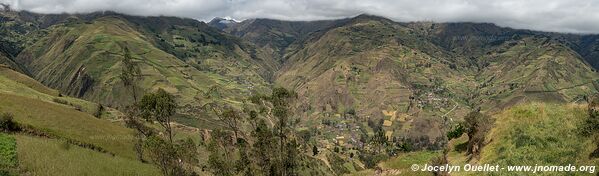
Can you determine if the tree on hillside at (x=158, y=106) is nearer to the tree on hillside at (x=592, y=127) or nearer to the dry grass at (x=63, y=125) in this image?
the dry grass at (x=63, y=125)

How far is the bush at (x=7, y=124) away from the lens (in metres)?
60.7

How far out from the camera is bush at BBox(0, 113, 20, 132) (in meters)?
60.7

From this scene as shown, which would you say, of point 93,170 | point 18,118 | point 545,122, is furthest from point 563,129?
point 18,118

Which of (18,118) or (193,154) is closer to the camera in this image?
(18,118)

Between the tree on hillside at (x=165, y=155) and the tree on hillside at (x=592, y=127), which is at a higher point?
the tree on hillside at (x=592, y=127)

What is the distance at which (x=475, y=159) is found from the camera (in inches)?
1879

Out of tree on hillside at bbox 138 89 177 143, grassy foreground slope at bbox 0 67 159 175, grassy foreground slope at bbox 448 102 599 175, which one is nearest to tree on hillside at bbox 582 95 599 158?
grassy foreground slope at bbox 448 102 599 175

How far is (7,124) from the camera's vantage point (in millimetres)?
62219

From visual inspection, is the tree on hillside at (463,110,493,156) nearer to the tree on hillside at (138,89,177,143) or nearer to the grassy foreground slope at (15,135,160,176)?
the grassy foreground slope at (15,135,160,176)

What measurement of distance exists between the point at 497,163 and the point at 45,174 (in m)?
39.0

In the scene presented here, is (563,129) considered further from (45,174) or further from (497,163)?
(45,174)

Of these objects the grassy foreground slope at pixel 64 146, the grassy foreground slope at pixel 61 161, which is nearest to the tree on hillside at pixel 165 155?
the grassy foreground slope at pixel 64 146

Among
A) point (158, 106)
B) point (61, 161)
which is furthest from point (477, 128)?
point (158, 106)

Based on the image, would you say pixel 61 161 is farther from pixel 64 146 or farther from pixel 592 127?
pixel 592 127
